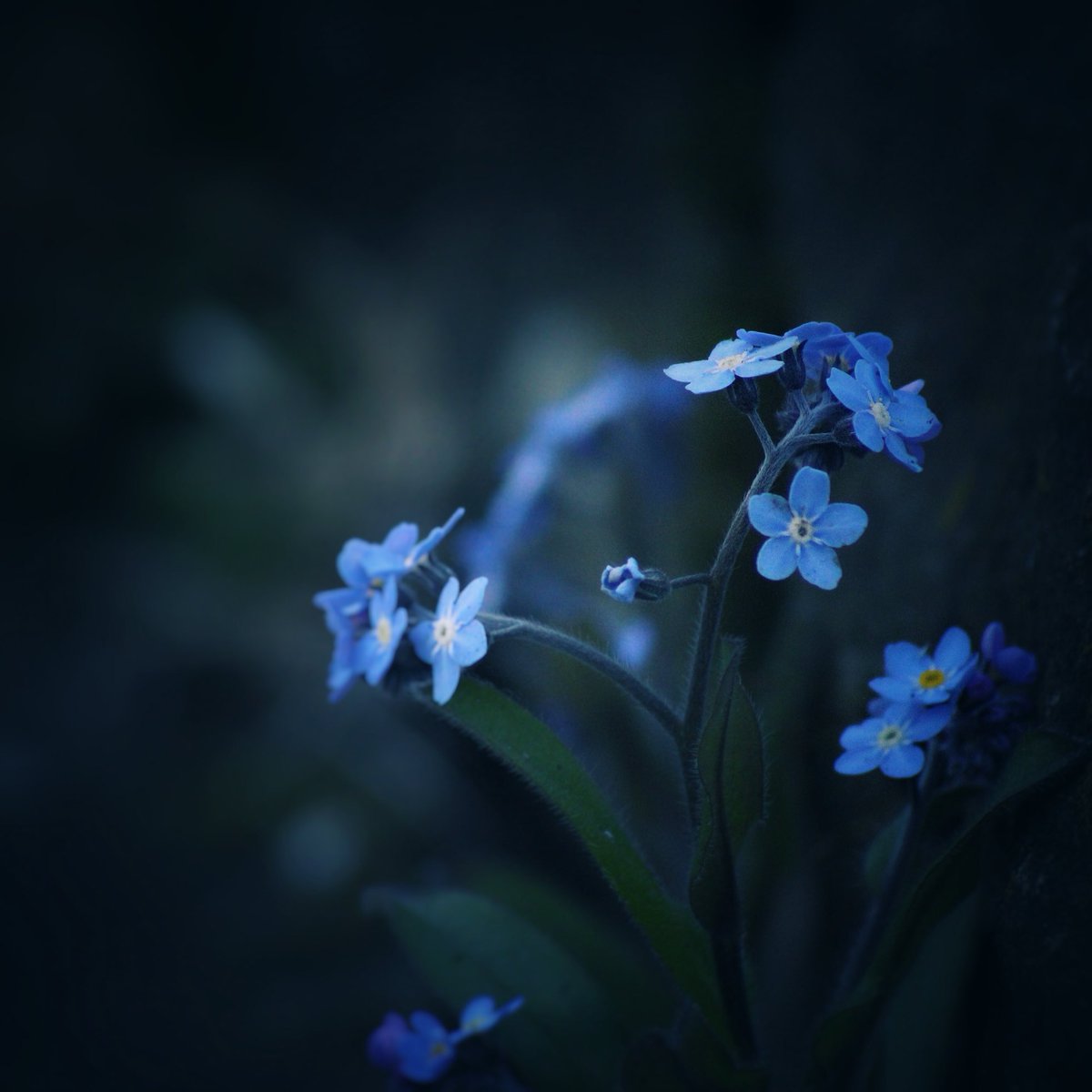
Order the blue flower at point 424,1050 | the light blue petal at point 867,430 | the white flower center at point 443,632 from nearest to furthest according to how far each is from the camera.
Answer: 1. the light blue petal at point 867,430
2. the white flower center at point 443,632
3. the blue flower at point 424,1050

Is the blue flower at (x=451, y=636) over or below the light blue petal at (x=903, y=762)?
over

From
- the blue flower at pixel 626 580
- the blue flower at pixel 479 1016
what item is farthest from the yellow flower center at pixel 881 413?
the blue flower at pixel 479 1016

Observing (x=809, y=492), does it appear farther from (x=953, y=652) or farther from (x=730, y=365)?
(x=953, y=652)

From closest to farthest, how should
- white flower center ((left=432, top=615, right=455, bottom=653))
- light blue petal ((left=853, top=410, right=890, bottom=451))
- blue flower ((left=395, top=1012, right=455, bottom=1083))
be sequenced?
light blue petal ((left=853, top=410, right=890, bottom=451)) → white flower center ((left=432, top=615, right=455, bottom=653)) → blue flower ((left=395, top=1012, right=455, bottom=1083))

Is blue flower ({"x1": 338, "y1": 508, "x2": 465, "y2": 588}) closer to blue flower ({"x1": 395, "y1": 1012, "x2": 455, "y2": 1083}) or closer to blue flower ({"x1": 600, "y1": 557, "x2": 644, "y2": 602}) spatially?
blue flower ({"x1": 600, "y1": 557, "x2": 644, "y2": 602})

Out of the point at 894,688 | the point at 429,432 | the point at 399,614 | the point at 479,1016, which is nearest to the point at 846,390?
the point at 894,688

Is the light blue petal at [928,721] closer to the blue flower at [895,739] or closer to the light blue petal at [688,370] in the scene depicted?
the blue flower at [895,739]

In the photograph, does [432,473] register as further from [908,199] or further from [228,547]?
[908,199]

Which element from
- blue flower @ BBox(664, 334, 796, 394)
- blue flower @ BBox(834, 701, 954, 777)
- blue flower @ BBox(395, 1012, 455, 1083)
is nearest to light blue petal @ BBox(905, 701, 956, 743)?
blue flower @ BBox(834, 701, 954, 777)
